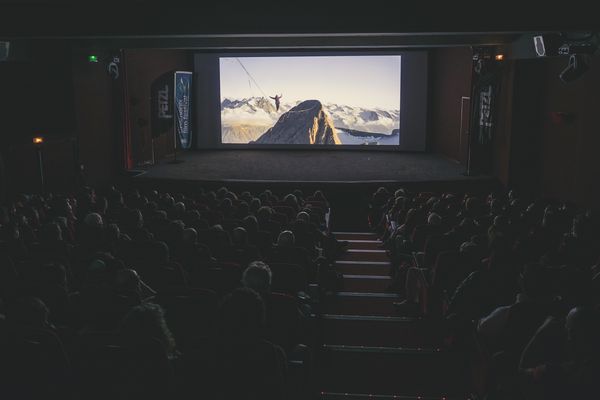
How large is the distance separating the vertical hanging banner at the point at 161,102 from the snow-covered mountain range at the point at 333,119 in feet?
10.2

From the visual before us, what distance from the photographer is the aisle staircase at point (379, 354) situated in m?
4.05

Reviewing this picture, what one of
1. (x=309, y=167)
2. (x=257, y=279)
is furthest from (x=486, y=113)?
(x=257, y=279)

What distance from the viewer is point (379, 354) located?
15.0 feet

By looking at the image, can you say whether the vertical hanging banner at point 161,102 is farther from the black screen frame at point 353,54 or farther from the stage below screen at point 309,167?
the black screen frame at point 353,54

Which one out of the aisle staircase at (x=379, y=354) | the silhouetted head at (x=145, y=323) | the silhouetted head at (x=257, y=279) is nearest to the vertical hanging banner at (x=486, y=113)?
the aisle staircase at (x=379, y=354)

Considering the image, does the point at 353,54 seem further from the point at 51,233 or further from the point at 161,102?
the point at 51,233

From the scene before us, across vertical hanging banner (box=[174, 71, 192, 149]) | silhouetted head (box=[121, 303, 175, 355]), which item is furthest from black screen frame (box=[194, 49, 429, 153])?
silhouetted head (box=[121, 303, 175, 355])

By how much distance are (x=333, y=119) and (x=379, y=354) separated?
490 inches

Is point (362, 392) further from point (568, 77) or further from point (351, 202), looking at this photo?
point (351, 202)

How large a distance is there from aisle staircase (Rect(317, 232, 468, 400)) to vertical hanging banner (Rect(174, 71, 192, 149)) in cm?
912

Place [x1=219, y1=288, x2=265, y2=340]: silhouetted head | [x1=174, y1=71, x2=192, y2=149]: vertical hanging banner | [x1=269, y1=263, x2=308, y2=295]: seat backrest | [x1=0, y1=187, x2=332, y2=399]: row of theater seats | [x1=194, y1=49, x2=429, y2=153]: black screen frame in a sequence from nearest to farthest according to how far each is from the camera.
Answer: [x1=0, y1=187, x2=332, y2=399]: row of theater seats → [x1=219, y1=288, x2=265, y2=340]: silhouetted head → [x1=269, y1=263, x2=308, y2=295]: seat backrest → [x1=174, y1=71, x2=192, y2=149]: vertical hanging banner → [x1=194, y1=49, x2=429, y2=153]: black screen frame

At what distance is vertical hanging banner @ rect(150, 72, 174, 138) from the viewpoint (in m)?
13.9

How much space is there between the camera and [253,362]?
283 centimetres

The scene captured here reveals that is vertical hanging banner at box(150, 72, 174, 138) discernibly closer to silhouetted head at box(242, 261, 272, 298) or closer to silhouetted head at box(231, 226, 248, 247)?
silhouetted head at box(231, 226, 248, 247)
